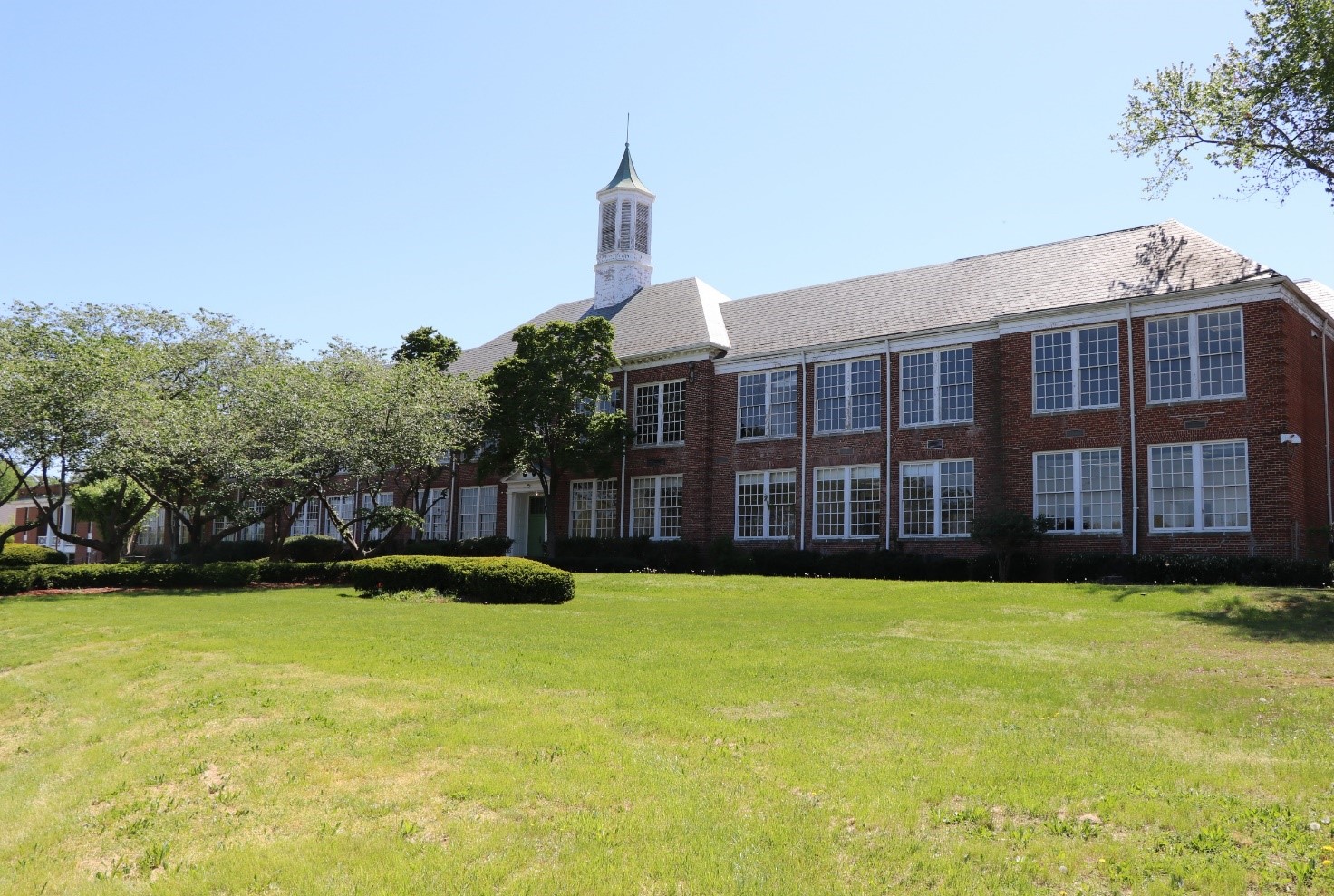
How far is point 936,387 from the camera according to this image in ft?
94.5

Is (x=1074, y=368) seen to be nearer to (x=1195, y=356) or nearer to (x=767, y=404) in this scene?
(x=1195, y=356)

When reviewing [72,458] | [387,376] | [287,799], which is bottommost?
[287,799]

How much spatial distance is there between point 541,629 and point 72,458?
18.8 metres

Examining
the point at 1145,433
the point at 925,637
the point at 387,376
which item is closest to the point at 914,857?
the point at 925,637

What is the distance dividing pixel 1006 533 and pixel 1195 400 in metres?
5.37

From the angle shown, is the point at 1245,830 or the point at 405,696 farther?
the point at 405,696

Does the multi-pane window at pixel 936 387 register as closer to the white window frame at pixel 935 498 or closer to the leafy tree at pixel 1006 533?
the white window frame at pixel 935 498

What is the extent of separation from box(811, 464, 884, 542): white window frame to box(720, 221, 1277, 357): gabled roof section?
3893mm

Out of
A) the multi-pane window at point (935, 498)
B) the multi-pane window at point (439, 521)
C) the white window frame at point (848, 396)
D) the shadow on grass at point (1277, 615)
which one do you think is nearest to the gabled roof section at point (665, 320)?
the white window frame at point (848, 396)

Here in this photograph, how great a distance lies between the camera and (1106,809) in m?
6.53

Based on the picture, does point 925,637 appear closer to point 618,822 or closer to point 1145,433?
point 618,822

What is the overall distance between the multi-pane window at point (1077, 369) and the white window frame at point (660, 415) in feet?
39.0

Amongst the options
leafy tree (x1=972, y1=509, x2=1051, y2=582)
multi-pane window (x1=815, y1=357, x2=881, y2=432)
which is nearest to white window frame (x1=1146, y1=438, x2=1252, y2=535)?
leafy tree (x1=972, y1=509, x2=1051, y2=582)

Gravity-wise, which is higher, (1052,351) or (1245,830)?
(1052,351)
